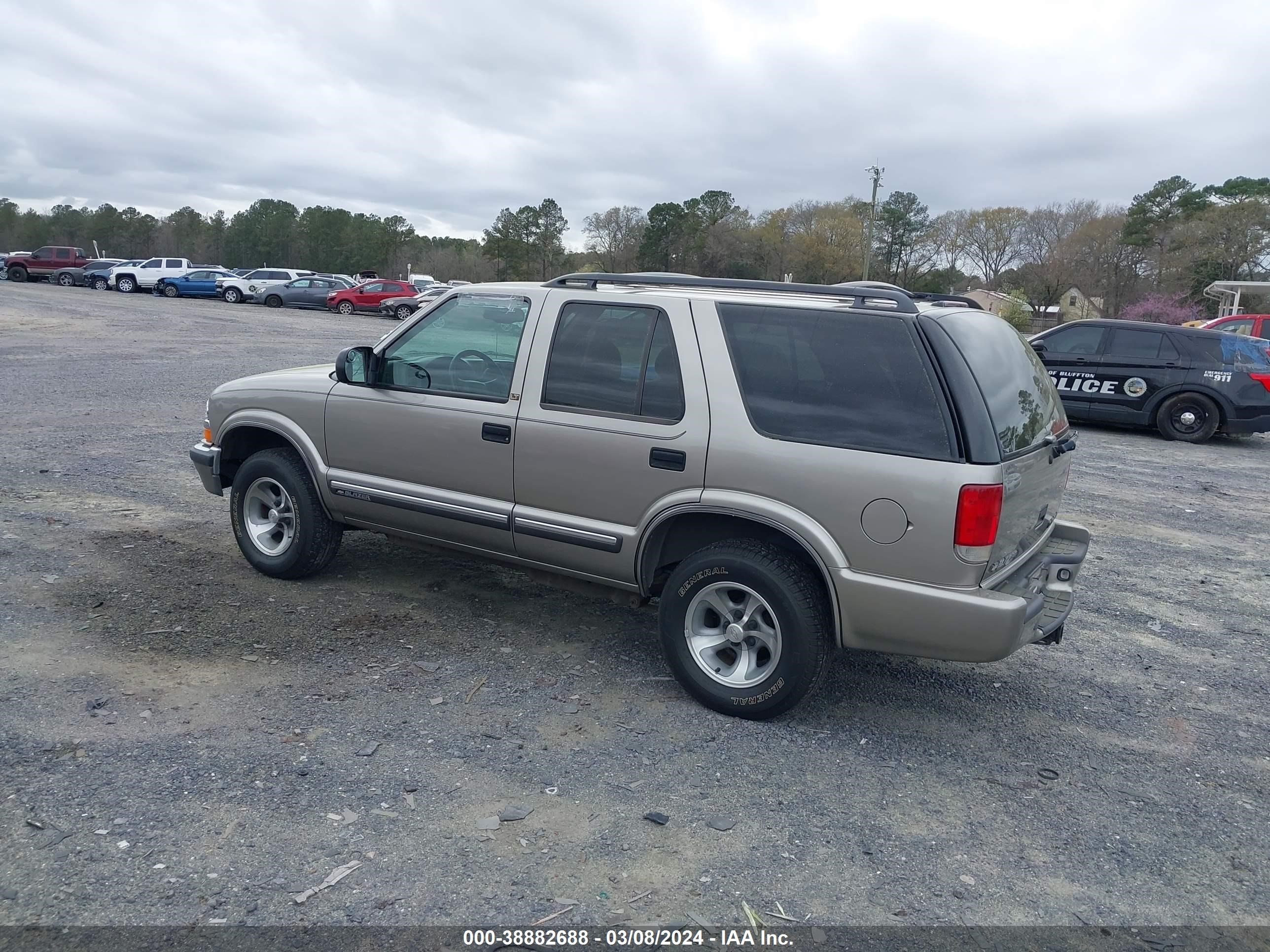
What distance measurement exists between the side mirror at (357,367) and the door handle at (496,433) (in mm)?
851

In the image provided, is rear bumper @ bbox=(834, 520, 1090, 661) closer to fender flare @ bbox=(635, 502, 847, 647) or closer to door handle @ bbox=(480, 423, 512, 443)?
fender flare @ bbox=(635, 502, 847, 647)

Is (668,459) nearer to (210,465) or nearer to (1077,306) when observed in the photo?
(210,465)

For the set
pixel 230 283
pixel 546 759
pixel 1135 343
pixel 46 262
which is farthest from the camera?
pixel 46 262

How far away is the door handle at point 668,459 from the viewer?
426 centimetres

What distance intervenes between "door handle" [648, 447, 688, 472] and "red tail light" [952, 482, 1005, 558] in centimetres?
120

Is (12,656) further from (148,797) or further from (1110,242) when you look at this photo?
(1110,242)

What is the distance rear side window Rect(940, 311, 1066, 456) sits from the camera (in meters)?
3.94

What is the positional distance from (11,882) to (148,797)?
21.3 inches

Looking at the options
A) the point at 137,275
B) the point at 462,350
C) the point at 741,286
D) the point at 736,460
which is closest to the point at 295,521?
the point at 462,350

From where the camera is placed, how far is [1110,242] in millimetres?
59188

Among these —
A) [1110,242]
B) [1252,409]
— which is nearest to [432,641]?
[1252,409]

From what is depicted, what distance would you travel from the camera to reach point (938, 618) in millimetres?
3781

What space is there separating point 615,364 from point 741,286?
70 centimetres

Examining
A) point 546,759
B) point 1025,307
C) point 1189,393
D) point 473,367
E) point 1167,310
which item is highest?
point 1167,310
